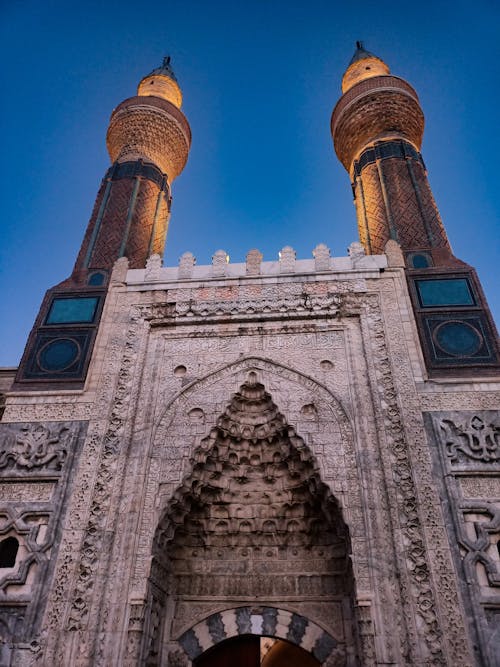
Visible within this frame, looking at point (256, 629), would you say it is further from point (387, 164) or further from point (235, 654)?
point (387, 164)

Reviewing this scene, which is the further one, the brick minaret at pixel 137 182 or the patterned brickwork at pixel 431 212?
the brick minaret at pixel 137 182

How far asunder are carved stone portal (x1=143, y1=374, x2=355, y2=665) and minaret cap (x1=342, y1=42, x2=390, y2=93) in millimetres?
7891

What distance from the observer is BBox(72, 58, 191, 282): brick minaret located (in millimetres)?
7590

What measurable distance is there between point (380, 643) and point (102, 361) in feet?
13.3

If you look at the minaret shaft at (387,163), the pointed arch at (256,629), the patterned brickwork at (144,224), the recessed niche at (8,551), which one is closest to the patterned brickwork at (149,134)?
the patterned brickwork at (144,224)

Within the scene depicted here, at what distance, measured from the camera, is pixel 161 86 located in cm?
1103

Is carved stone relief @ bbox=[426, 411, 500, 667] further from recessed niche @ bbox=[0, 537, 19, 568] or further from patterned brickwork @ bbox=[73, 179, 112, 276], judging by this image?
patterned brickwork @ bbox=[73, 179, 112, 276]

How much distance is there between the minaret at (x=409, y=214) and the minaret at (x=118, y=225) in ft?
11.2

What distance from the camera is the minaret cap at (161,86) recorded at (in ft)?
35.7

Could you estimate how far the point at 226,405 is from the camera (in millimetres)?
5508

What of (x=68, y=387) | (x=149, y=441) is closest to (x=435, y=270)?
(x=149, y=441)

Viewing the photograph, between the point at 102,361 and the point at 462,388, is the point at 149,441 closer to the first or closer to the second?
the point at 102,361

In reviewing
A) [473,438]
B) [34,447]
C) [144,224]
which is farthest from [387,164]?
[34,447]

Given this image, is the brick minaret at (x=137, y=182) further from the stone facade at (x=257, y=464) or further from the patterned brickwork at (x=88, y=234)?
the stone facade at (x=257, y=464)
